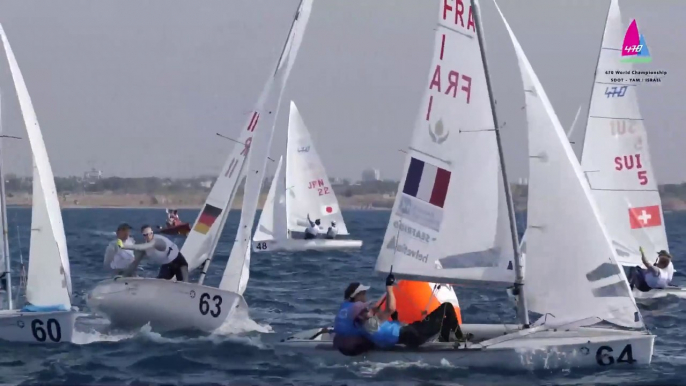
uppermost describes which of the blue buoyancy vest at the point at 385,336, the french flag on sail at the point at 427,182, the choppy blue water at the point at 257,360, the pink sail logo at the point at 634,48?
the pink sail logo at the point at 634,48

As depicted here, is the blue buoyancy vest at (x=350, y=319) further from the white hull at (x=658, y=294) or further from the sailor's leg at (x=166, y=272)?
the white hull at (x=658, y=294)

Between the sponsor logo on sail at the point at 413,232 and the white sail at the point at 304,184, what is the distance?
22.9 meters

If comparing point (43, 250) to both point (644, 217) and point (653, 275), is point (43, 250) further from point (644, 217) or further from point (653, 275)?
point (644, 217)

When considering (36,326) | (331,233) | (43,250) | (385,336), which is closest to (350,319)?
(385,336)

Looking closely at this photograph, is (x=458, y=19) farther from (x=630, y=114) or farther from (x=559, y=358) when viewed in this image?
(x=630, y=114)

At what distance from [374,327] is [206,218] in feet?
15.2

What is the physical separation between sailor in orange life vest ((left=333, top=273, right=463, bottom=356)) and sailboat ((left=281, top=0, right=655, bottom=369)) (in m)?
0.13

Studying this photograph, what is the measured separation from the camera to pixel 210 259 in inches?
582

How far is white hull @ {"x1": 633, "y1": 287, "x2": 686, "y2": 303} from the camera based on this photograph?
60.1 ft

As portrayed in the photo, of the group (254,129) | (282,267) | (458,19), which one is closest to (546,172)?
(458,19)

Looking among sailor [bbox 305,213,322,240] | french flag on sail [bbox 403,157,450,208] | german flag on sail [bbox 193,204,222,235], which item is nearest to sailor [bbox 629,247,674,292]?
french flag on sail [bbox 403,157,450,208]

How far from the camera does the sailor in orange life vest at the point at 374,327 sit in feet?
36.1

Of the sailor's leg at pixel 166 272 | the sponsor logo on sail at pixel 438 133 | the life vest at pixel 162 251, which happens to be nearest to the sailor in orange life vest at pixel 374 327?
the sponsor logo on sail at pixel 438 133

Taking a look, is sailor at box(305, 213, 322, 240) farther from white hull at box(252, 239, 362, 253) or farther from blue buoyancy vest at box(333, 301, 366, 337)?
blue buoyancy vest at box(333, 301, 366, 337)
